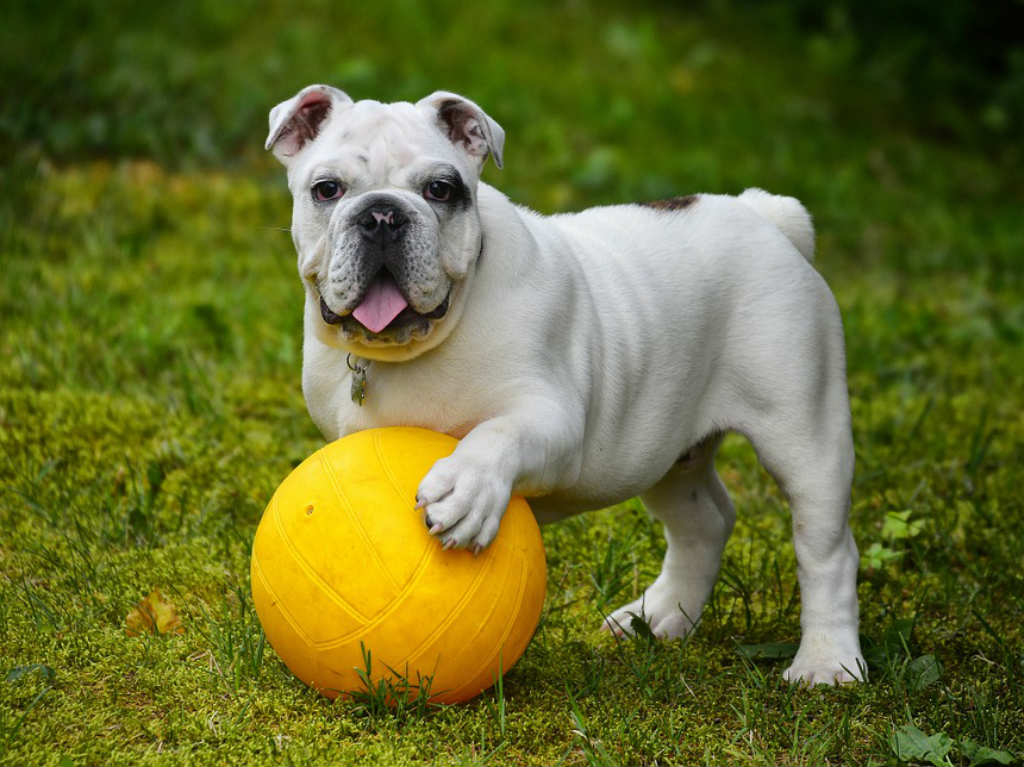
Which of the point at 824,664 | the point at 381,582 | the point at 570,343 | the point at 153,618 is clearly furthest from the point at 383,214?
the point at 824,664

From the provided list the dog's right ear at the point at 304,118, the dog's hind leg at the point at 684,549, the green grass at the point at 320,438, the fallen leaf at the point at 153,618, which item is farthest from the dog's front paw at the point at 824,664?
the dog's right ear at the point at 304,118

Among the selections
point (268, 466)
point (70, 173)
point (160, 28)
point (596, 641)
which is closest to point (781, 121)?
point (160, 28)

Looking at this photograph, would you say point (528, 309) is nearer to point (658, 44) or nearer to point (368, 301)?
point (368, 301)

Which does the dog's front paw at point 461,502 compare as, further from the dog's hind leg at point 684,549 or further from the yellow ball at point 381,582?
the dog's hind leg at point 684,549

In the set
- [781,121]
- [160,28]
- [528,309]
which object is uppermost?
[528,309]

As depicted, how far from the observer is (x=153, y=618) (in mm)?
4441

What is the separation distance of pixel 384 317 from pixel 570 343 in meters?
0.72

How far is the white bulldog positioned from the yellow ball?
0.13 m

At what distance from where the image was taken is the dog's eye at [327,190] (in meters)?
3.95

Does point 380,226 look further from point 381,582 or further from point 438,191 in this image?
point 381,582

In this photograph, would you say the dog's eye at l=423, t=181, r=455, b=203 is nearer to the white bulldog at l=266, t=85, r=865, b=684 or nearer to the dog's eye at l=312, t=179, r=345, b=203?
the white bulldog at l=266, t=85, r=865, b=684

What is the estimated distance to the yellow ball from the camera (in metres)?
3.63

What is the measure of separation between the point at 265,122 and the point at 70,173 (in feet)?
5.89

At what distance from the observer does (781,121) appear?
12.5 metres
